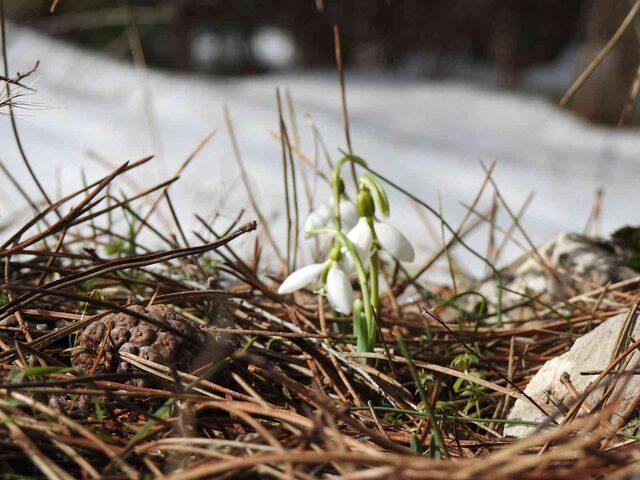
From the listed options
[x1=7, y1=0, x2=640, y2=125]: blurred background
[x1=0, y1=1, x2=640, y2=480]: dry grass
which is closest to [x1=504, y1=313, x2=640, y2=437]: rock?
[x1=0, y1=1, x2=640, y2=480]: dry grass

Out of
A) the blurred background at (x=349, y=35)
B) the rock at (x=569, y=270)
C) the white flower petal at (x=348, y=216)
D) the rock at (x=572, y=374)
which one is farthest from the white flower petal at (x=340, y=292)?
the blurred background at (x=349, y=35)

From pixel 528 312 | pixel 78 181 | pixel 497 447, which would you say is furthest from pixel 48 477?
pixel 78 181

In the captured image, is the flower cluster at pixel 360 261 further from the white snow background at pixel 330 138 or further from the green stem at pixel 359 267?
the white snow background at pixel 330 138

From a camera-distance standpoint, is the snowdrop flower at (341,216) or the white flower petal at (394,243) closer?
the white flower petal at (394,243)

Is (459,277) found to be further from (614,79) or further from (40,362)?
(614,79)

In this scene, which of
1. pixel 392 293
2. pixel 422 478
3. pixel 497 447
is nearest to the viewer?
pixel 422 478

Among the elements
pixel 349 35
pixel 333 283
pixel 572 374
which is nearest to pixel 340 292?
pixel 333 283
